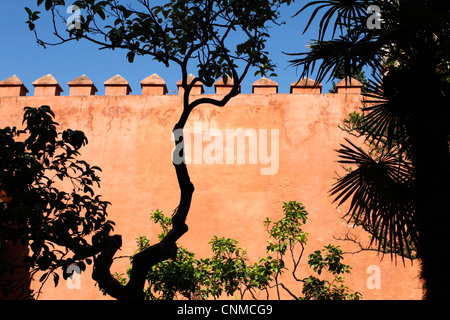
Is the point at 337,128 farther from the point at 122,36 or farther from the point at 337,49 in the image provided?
the point at 122,36

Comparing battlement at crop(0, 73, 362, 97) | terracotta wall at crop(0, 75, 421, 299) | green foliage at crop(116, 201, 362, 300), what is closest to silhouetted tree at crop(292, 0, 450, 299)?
green foliage at crop(116, 201, 362, 300)

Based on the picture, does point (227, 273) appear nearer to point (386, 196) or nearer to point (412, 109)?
point (386, 196)

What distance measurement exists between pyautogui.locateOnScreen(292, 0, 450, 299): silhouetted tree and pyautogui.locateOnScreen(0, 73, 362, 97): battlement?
11.4 feet

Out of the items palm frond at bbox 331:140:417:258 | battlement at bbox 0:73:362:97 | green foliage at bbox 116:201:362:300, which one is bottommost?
green foliage at bbox 116:201:362:300

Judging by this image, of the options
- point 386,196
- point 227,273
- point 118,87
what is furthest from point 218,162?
point 386,196

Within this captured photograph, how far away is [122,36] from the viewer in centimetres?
392

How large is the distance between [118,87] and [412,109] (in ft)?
19.2

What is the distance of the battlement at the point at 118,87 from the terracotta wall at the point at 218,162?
20 mm

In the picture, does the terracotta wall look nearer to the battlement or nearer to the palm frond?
the battlement

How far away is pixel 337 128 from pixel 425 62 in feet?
12.2

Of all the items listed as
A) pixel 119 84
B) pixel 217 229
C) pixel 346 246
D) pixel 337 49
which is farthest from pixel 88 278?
pixel 337 49

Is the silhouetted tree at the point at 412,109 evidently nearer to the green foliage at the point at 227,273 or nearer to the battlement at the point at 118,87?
the green foliage at the point at 227,273

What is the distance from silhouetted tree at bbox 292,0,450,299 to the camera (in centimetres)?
382
